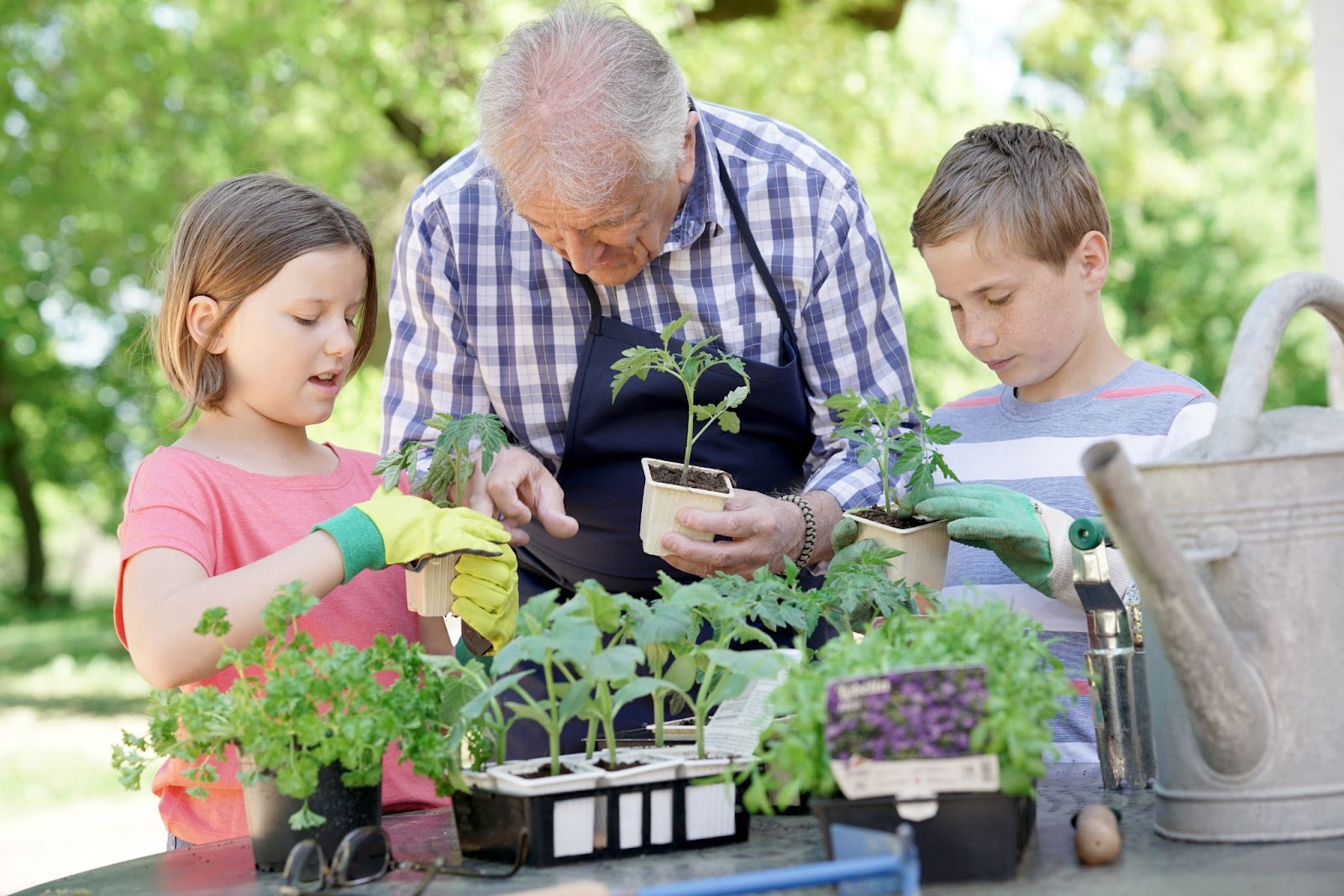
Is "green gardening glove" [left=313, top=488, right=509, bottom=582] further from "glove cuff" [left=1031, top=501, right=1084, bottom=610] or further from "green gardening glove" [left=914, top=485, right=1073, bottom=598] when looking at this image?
"glove cuff" [left=1031, top=501, right=1084, bottom=610]

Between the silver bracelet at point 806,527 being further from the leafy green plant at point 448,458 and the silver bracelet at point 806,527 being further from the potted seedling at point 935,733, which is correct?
the potted seedling at point 935,733

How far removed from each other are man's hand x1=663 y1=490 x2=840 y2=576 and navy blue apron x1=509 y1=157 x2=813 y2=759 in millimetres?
248

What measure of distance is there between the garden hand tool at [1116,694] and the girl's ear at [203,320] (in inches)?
48.9

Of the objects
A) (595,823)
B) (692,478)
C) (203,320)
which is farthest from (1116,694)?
(203,320)

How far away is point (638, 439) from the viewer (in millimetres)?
2254

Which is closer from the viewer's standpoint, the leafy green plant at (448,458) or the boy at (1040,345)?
the leafy green plant at (448,458)

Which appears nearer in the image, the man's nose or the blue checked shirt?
the man's nose

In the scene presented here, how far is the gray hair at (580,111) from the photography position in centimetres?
193

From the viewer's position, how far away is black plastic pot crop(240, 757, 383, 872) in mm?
1312

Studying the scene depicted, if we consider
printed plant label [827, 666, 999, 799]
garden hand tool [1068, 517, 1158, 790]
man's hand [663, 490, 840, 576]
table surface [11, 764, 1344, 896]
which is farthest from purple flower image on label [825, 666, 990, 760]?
man's hand [663, 490, 840, 576]

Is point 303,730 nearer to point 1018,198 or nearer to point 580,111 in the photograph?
point 580,111

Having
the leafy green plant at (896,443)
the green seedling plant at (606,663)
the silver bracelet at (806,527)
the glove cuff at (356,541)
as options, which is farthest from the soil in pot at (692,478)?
the green seedling plant at (606,663)

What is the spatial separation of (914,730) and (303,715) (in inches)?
22.7

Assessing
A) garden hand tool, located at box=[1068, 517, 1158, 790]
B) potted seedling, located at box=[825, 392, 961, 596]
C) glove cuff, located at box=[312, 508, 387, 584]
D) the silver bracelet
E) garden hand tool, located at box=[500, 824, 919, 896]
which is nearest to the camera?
garden hand tool, located at box=[500, 824, 919, 896]
